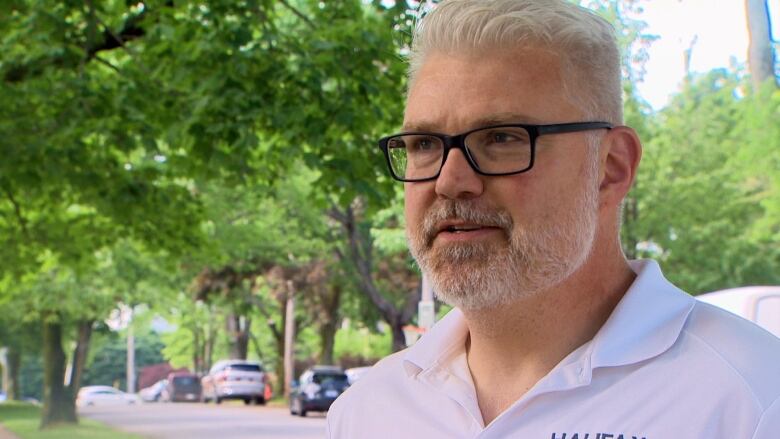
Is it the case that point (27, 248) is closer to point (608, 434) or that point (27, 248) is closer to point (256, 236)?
point (256, 236)

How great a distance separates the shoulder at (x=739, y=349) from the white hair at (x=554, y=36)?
40cm

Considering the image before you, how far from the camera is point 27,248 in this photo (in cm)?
1530

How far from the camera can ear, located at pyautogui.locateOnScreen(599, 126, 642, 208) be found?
2.19 m

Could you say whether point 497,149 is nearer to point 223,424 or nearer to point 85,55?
point 85,55

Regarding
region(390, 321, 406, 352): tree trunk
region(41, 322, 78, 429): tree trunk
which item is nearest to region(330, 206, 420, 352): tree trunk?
region(390, 321, 406, 352): tree trunk

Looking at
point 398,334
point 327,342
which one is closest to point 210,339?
point 327,342

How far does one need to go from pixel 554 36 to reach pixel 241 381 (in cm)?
4276

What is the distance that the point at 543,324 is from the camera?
7.00 ft

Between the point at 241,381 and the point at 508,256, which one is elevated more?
the point at 241,381

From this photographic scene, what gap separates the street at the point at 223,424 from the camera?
25.1 metres

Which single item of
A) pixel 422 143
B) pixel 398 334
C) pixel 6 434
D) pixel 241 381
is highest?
pixel 398 334

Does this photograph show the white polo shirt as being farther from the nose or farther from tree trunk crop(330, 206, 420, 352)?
tree trunk crop(330, 206, 420, 352)

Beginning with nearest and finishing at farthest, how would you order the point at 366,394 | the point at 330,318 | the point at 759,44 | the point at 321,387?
1. the point at 366,394
2. the point at 759,44
3. the point at 321,387
4. the point at 330,318

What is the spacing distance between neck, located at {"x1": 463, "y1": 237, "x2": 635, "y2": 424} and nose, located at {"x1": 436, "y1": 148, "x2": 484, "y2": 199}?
20 centimetres
